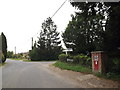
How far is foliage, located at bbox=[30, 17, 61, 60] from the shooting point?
42.1 m

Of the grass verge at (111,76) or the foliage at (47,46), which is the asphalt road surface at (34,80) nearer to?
the grass verge at (111,76)

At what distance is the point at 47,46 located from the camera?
44.2 meters

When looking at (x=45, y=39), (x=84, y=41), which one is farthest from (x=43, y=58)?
(x=84, y=41)

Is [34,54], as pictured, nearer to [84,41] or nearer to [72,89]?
[84,41]

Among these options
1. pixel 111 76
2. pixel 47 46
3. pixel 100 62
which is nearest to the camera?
pixel 111 76

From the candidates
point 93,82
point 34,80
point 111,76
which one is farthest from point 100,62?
point 34,80

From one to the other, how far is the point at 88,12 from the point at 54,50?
114ft

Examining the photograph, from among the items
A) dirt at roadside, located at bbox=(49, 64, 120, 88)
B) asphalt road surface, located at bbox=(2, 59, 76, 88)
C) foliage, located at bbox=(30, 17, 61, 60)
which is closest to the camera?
dirt at roadside, located at bbox=(49, 64, 120, 88)

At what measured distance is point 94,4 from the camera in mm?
9625

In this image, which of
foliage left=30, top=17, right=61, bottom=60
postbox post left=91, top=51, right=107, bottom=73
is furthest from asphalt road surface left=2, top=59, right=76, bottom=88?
foliage left=30, top=17, right=61, bottom=60

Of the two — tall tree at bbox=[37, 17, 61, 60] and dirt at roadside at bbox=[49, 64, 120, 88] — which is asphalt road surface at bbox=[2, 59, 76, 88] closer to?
dirt at roadside at bbox=[49, 64, 120, 88]

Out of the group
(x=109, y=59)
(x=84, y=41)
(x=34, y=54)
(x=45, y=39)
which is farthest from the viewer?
(x=45, y=39)

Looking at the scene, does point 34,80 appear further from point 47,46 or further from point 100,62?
point 47,46

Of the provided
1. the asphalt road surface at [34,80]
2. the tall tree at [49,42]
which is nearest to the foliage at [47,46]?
the tall tree at [49,42]
